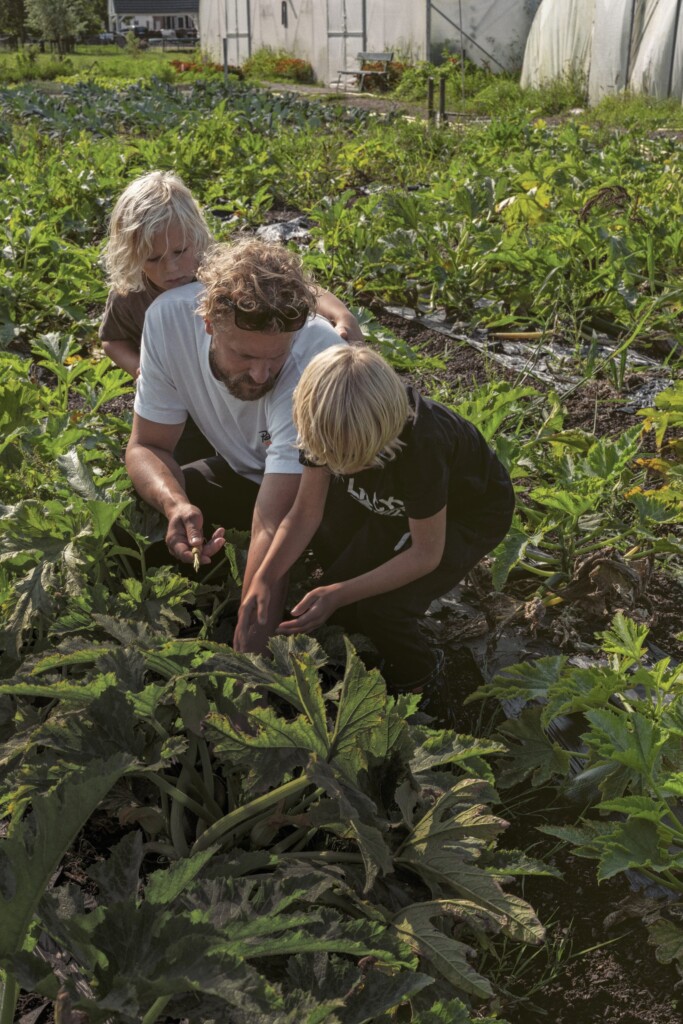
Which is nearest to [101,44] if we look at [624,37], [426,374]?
[624,37]

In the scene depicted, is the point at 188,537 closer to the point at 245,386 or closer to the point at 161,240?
the point at 245,386

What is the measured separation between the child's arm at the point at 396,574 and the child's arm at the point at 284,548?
0.09 metres

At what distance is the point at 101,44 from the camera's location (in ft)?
204

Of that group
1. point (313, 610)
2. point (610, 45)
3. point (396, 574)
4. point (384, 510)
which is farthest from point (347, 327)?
point (610, 45)

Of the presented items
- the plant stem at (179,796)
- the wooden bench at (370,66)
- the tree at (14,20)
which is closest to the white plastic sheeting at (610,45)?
the wooden bench at (370,66)

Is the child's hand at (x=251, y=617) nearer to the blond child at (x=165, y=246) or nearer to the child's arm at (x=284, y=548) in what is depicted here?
the child's arm at (x=284, y=548)

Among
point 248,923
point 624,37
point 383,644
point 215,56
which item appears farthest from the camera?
point 215,56

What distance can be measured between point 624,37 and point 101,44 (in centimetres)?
5225

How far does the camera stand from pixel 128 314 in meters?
3.56

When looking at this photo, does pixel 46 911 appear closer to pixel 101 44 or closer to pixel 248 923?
pixel 248 923

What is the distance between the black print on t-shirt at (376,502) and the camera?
2516 millimetres

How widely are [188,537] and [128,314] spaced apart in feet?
4.39

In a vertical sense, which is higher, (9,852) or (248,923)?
(9,852)

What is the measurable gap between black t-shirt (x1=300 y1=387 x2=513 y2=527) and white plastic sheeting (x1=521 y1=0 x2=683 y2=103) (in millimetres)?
15547
